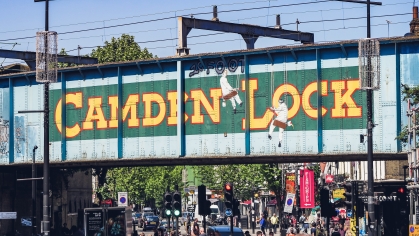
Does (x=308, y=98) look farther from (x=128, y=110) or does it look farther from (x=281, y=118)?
(x=128, y=110)

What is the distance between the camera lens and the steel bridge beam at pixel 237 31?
41.9m

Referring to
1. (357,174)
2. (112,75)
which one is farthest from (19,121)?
(357,174)

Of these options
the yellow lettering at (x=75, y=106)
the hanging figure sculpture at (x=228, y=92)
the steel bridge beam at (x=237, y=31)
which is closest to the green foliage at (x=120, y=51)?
the steel bridge beam at (x=237, y=31)

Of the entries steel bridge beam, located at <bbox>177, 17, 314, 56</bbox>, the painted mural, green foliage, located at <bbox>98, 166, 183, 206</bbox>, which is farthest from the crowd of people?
green foliage, located at <bbox>98, 166, 183, 206</bbox>

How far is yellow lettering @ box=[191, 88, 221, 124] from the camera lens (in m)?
40.1

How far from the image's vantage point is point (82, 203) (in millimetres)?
70375

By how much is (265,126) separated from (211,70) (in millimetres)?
3634

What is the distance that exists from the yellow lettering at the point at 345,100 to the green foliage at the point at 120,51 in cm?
5509

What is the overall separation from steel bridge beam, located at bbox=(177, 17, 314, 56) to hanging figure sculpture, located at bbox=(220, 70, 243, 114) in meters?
2.70

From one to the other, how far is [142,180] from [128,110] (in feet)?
227

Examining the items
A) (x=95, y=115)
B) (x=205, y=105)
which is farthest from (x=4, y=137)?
(x=205, y=105)

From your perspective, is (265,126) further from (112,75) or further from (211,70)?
(112,75)

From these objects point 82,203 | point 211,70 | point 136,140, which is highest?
point 211,70

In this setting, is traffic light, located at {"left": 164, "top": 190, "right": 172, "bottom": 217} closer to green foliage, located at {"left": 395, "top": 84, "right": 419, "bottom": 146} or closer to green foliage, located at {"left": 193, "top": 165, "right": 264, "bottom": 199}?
green foliage, located at {"left": 395, "top": 84, "right": 419, "bottom": 146}
